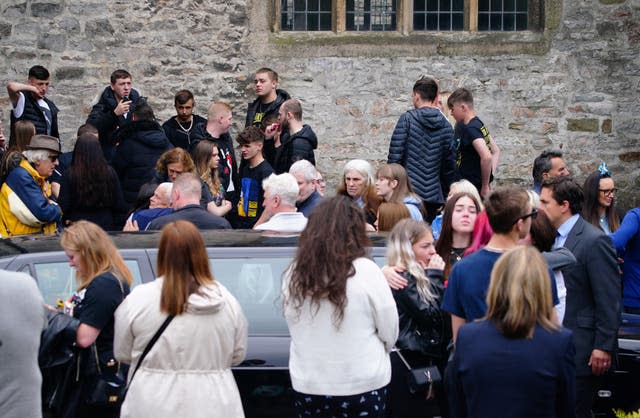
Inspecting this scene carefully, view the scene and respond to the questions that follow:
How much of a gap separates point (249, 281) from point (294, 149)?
15.9ft

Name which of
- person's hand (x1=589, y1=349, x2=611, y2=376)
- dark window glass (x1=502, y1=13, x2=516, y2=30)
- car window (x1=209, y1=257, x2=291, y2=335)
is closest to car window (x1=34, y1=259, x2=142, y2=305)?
car window (x1=209, y1=257, x2=291, y2=335)

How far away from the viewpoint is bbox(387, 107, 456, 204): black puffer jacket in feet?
38.0

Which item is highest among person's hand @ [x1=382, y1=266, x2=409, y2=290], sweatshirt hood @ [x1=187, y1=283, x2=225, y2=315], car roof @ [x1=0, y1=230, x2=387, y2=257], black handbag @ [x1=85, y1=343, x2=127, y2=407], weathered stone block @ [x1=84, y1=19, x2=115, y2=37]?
weathered stone block @ [x1=84, y1=19, x2=115, y2=37]

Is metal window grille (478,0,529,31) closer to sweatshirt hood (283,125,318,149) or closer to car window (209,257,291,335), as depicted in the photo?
sweatshirt hood (283,125,318,149)

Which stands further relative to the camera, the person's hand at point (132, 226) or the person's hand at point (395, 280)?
the person's hand at point (132, 226)

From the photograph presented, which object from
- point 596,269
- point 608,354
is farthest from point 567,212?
point 608,354

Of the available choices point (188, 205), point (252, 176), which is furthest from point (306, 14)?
point (188, 205)

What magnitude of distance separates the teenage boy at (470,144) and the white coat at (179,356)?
6828 millimetres

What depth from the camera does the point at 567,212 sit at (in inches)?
295

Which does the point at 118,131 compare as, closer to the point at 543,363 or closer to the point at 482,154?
the point at 482,154

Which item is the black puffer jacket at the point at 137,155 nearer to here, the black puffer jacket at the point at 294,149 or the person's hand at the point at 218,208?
the black puffer jacket at the point at 294,149

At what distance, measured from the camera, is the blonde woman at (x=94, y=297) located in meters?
6.40

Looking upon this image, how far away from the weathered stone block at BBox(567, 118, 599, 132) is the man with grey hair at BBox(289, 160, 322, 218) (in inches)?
214

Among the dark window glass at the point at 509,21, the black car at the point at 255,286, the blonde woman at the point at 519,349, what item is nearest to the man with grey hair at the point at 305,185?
the black car at the point at 255,286
